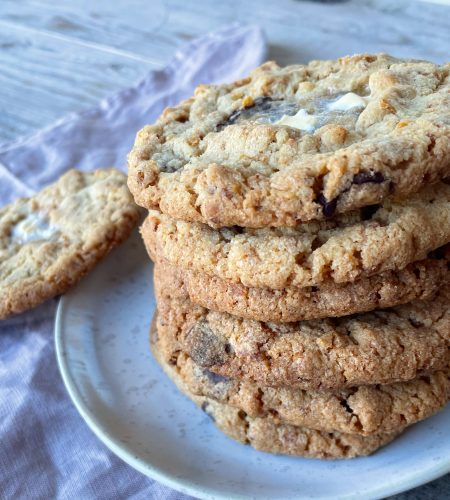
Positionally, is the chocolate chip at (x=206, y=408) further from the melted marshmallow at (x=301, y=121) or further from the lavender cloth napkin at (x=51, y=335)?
the melted marshmallow at (x=301, y=121)

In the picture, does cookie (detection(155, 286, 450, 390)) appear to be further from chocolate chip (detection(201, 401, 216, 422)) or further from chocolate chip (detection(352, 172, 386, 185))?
chocolate chip (detection(352, 172, 386, 185))

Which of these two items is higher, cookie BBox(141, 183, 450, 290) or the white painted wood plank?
cookie BBox(141, 183, 450, 290)

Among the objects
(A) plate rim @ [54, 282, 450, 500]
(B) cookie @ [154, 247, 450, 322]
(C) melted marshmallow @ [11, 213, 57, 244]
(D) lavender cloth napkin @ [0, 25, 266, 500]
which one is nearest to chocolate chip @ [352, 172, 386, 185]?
(B) cookie @ [154, 247, 450, 322]

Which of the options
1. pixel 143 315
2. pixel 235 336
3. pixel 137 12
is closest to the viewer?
pixel 235 336

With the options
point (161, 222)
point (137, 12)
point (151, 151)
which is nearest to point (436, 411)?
point (161, 222)

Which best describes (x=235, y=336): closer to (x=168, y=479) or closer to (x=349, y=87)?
(x=168, y=479)

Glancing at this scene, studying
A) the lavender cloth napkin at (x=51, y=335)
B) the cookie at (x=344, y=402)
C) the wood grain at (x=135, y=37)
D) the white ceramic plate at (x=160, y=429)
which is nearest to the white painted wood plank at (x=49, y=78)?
the wood grain at (x=135, y=37)
